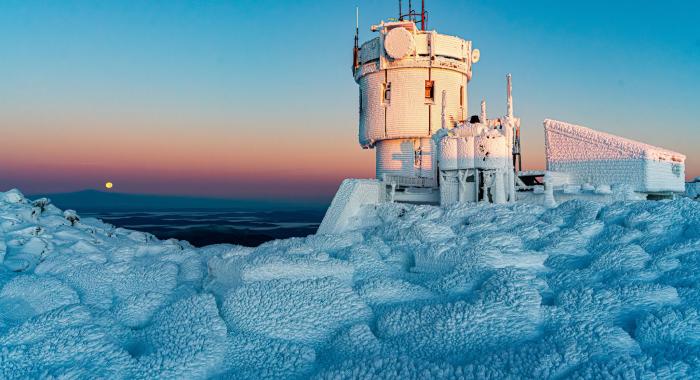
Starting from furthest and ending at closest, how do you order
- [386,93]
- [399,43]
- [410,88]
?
[386,93] → [410,88] → [399,43]

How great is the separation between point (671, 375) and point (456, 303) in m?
2.48

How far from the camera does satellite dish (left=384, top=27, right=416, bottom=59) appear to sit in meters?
22.6

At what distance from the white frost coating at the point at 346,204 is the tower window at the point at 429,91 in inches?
341

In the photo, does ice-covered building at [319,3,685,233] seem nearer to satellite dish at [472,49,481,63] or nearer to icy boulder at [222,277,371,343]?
satellite dish at [472,49,481,63]

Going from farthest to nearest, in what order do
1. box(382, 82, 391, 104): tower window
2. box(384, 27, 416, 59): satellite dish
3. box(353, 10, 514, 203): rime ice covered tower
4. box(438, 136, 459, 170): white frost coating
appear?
box(382, 82, 391, 104): tower window
box(353, 10, 514, 203): rime ice covered tower
box(384, 27, 416, 59): satellite dish
box(438, 136, 459, 170): white frost coating

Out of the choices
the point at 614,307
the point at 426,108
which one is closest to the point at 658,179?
the point at 426,108

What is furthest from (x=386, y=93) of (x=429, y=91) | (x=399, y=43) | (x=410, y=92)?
(x=399, y=43)

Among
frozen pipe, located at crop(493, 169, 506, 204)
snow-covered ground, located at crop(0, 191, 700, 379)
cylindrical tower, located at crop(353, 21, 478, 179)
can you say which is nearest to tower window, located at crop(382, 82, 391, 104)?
cylindrical tower, located at crop(353, 21, 478, 179)

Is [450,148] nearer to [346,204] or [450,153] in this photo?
[450,153]

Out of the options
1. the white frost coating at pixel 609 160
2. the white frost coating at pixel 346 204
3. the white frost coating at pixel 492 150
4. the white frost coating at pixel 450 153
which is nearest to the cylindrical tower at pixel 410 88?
the white frost coating at pixel 450 153

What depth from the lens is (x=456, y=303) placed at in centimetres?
614

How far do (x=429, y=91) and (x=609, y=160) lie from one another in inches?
347

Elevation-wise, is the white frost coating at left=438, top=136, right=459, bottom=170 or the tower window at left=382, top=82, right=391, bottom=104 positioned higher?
the tower window at left=382, top=82, right=391, bottom=104

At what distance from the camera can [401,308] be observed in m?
6.38
